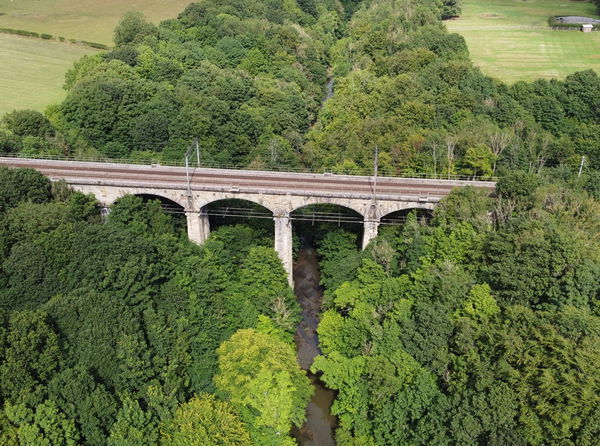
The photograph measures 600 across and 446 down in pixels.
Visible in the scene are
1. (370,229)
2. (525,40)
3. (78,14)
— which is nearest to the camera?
(370,229)

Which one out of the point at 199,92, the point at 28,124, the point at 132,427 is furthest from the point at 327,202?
the point at 28,124

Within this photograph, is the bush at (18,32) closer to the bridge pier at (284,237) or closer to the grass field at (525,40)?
the bridge pier at (284,237)

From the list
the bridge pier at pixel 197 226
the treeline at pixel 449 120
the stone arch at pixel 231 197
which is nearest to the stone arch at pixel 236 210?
the bridge pier at pixel 197 226

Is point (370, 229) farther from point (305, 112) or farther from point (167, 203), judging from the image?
point (305, 112)

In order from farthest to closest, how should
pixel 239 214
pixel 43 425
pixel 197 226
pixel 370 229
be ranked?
pixel 239 214, pixel 197 226, pixel 370 229, pixel 43 425

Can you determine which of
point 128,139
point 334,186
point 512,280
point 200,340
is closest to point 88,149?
point 128,139

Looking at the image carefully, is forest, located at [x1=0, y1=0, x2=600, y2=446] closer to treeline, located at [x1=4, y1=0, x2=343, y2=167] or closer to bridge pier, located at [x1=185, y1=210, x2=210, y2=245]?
treeline, located at [x1=4, y1=0, x2=343, y2=167]

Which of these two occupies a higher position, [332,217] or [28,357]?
[332,217]
